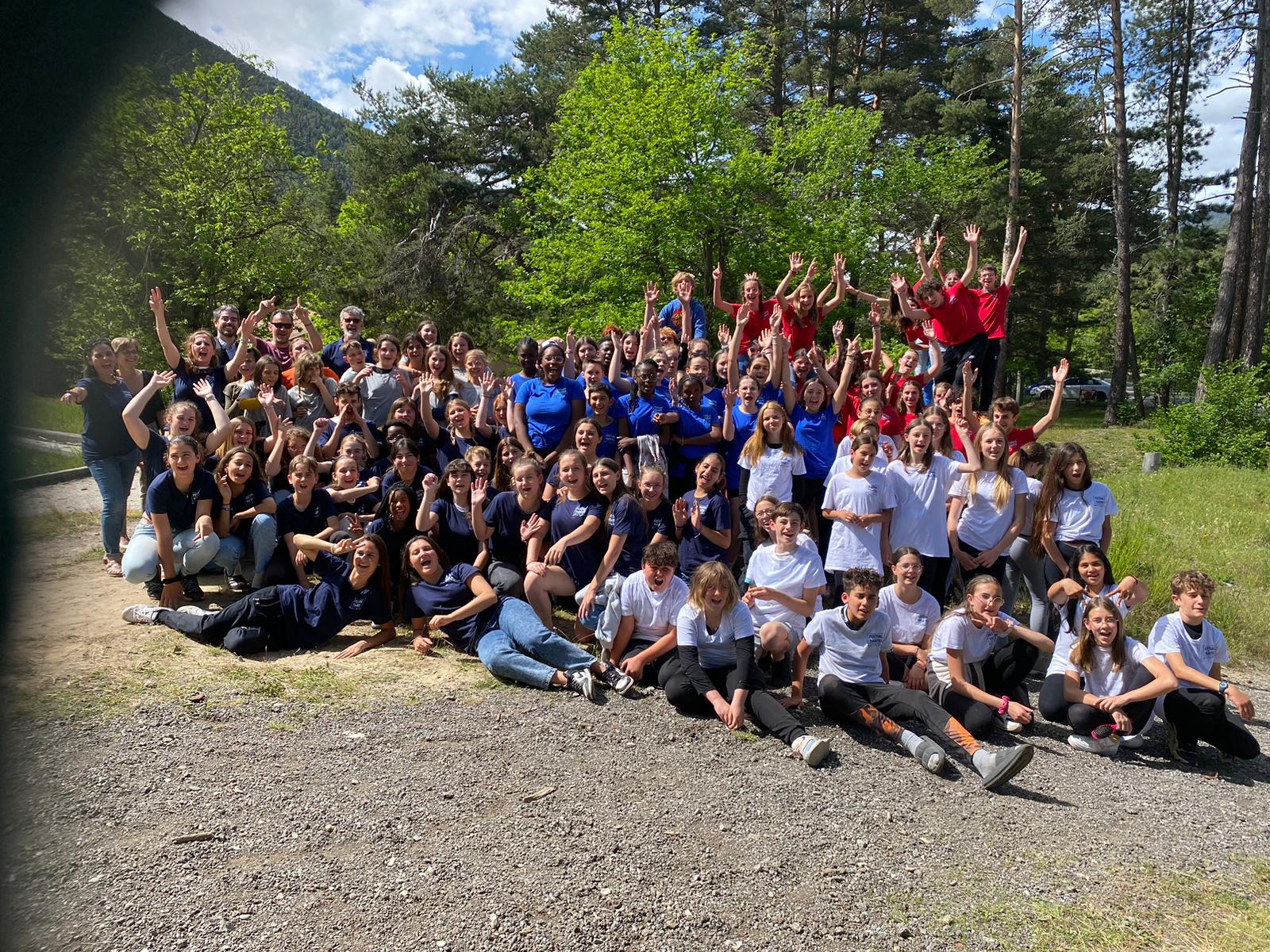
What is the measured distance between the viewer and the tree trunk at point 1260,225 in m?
19.4

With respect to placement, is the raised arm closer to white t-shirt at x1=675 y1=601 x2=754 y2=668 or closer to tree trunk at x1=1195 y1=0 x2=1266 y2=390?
white t-shirt at x1=675 y1=601 x2=754 y2=668

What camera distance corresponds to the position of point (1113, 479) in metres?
16.1

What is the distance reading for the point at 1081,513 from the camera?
691cm

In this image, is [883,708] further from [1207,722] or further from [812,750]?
[1207,722]

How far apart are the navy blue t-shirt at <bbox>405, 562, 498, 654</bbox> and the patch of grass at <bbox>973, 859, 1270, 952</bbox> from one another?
3.98 metres

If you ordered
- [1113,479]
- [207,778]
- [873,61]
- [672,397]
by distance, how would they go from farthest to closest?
[873,61] < [1113,479] < [672,397] < [207,778]

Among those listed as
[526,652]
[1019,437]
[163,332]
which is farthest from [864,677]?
[163,332]

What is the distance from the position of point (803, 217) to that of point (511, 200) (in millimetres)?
9715

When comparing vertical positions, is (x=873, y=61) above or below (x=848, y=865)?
above

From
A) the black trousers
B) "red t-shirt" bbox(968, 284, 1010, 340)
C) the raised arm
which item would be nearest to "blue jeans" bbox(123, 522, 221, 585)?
the raised arm

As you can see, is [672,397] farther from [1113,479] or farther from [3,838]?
[1113,479]

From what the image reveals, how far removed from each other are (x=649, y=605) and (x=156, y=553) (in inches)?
157

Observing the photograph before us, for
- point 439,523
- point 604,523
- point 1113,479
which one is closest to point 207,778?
point 439,523

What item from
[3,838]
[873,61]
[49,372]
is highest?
[873,61]
